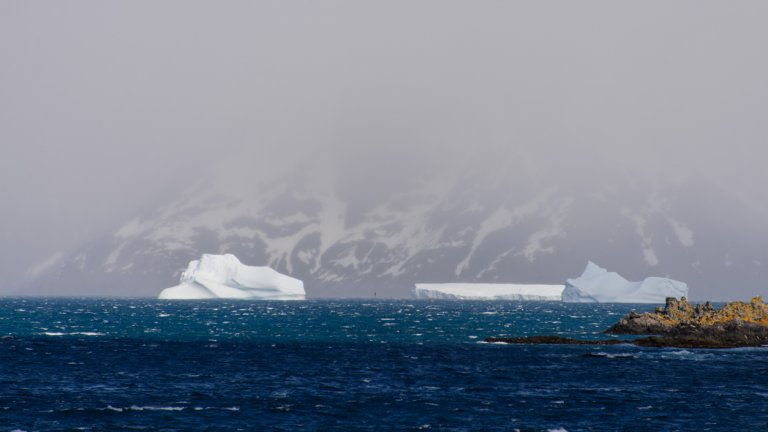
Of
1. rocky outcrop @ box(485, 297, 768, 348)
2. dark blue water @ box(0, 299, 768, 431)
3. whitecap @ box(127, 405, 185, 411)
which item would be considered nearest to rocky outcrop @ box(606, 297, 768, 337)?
rocky outcrop @ box(485, 297, 768, 348)

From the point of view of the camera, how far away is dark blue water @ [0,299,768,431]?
1784 inches

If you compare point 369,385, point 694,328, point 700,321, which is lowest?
point 369,385

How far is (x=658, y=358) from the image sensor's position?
73.5 meters

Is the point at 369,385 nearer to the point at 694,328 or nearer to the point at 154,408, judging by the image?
the point at 154,408

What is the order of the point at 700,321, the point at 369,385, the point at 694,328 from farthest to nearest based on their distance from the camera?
the point at 700,321
the point at 694,328
the point at 369,385

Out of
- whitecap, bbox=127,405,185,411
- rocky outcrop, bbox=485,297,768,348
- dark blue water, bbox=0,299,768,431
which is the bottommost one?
whitecap, bbox=127,405,185,411

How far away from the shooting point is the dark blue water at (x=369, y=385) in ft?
149

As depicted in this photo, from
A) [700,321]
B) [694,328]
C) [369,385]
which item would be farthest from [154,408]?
[700,321]

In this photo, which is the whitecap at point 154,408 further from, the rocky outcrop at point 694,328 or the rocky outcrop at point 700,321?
the rocky outcrop at point 700,321

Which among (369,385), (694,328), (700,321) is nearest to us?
(369,385)

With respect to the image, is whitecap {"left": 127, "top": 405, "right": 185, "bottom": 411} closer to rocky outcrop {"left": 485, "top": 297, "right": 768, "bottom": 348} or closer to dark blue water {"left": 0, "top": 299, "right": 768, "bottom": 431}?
dark blue water {"left": 0, "top": 299, "right": 768, "bottom": 431}

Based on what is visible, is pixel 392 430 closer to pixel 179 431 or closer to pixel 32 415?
pixel 179 431

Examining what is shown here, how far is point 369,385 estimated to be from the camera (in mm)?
57438

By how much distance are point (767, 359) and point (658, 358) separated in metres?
7.72
